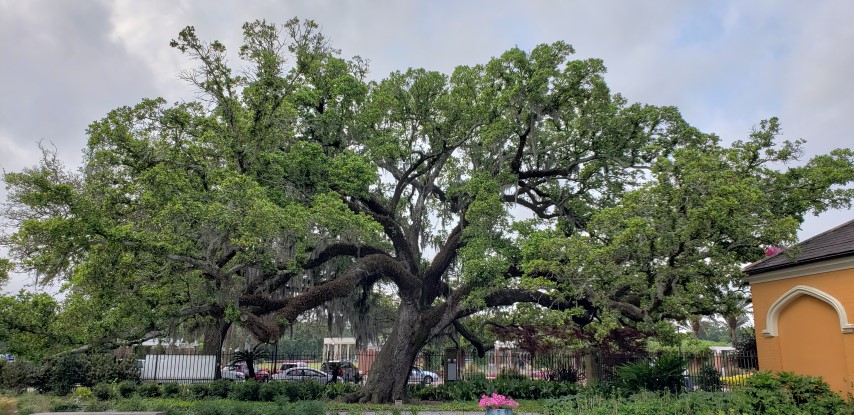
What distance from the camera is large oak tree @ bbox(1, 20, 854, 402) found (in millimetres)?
11500

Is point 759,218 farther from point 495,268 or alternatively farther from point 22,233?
point 22,233

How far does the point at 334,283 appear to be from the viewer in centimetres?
1566

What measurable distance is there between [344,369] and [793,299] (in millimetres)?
18368

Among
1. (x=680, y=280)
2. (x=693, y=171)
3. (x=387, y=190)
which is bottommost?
(x=680, y=280)

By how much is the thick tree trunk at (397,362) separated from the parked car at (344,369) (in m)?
7.03

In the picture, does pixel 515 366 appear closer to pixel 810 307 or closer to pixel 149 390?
pixel 810 307

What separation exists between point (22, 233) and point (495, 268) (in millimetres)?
10746

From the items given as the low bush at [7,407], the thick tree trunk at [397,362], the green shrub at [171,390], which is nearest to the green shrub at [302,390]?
the thick tree trunk at [397,362]

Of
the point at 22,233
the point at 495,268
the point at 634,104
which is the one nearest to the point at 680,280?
the point at 495,268

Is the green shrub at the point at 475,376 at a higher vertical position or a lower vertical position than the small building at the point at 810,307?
lower

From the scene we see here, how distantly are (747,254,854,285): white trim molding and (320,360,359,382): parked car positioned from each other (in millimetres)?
16472

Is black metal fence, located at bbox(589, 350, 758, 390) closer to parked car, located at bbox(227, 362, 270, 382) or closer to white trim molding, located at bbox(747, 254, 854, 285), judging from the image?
white trim molding, located at bbox(747, 254, 854, 285)

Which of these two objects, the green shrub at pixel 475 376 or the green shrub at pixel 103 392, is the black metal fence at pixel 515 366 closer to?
the green shrub at pixel 475 376

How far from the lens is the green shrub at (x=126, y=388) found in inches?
695
